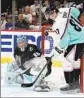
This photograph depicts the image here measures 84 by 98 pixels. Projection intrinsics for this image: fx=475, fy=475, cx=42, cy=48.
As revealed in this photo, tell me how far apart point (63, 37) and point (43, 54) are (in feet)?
3.87

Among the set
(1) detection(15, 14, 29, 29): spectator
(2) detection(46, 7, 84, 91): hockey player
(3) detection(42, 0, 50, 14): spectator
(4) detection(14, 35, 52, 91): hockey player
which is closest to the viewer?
(2) detection(46, 7, 84, 91): hockey player

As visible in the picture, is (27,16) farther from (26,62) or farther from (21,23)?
(26,62)

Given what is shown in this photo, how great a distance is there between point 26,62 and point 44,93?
970 millimetres

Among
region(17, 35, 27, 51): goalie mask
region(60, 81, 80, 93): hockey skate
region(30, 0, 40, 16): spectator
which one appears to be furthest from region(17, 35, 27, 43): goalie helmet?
region(30, 0, 40, 16): spectator

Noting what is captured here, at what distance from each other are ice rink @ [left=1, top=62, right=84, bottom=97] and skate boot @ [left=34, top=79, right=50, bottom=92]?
9 cm

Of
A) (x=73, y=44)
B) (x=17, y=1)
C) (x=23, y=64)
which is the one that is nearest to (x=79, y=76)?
(x=73, y=44)

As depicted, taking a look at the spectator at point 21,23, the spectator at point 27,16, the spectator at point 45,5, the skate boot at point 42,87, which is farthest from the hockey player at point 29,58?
the spectator at point 45,5

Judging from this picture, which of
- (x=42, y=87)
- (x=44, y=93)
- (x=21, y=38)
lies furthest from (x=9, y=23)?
(x=44, y=93)

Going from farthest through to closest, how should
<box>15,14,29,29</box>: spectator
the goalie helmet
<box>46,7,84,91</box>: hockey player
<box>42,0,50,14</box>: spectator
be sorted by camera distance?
<box>42,0,50,14</box>: spectator < <box>15,14,29,29</box>: spectator < the goalie helmet < <box>46,7,84,91</box>: hockey player

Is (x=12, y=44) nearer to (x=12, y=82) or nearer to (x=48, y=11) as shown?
(x=12, y=82)

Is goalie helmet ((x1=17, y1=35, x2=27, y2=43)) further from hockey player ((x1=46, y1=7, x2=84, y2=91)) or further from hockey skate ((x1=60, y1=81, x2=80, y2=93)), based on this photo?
hockey skate ((x1=60, y1=81, x2=80, y2=93))

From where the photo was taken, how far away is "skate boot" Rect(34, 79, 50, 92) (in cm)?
827

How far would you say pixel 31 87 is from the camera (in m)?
8.60

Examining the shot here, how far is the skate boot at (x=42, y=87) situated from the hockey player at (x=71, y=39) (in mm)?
327
